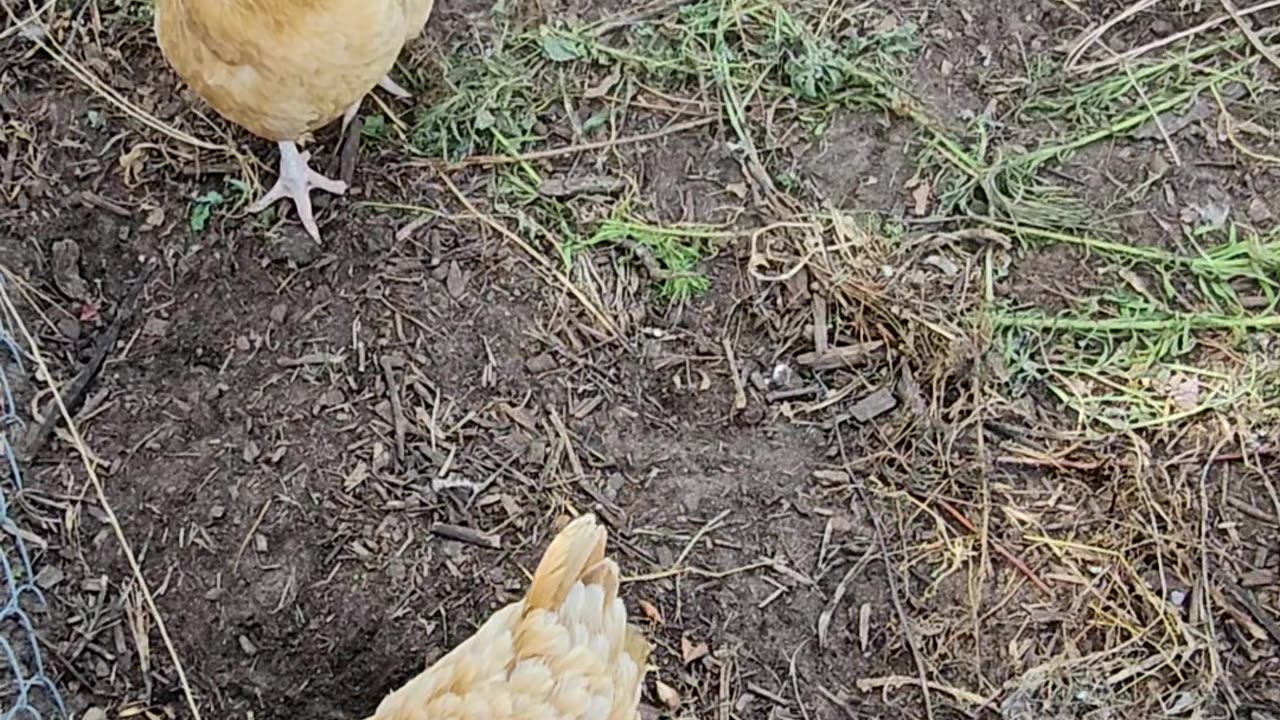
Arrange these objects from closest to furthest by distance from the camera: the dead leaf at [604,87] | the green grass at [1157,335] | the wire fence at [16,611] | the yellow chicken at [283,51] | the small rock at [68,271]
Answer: the yellow chicken at [283,51] → the wire fence at [16,611] → the green grass at [1157,335] → the small rock at [68,271] → the dead leaf at [604,87]

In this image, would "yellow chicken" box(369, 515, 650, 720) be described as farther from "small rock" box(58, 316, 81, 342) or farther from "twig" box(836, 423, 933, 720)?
"small rock" box(58, 316, 81, 342)

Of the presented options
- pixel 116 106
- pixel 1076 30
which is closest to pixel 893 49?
pixel 1076 30

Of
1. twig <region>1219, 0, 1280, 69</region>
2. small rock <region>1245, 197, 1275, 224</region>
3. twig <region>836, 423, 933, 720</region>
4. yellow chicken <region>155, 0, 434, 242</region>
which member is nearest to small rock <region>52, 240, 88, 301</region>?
yellow chicken <region>155, 0, 434, 242</region>

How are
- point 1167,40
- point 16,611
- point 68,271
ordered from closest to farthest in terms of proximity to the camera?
1. point 16,611
2. point 68,271
3. point 1167,40

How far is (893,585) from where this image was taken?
2438 mm

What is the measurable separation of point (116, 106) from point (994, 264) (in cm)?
199

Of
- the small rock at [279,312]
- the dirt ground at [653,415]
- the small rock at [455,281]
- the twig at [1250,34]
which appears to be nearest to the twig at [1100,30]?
the dirt ground at [653,415]

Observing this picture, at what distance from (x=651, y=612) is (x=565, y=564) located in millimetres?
532

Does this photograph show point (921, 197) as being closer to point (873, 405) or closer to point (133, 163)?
point (873, 405)

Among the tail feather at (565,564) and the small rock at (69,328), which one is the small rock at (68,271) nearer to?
the small rock at (69,328)

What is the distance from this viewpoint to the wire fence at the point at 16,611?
2336 millimetres

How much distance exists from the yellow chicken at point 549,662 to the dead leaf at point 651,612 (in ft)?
1.34

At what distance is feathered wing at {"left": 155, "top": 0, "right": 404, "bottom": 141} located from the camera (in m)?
2.18

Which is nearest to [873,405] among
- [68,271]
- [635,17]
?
[635,17]
